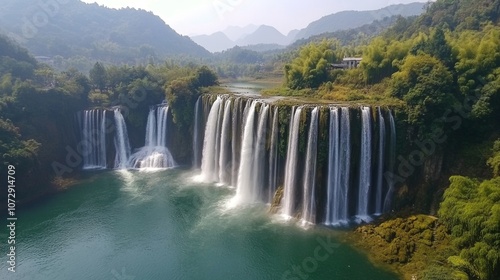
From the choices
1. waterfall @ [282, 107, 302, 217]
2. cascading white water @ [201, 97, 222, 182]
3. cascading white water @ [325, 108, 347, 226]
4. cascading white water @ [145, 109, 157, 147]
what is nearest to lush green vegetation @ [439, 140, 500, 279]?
cascading white water @ [325, 108, 347, 226]

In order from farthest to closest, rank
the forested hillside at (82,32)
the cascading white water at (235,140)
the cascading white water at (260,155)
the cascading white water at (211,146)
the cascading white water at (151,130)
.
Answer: the forested hillside at (82,32), the cascading white water at (151,130), the cascading white water at (211,146), the cascading white water at (235,140), the cascading white water at (260,155)

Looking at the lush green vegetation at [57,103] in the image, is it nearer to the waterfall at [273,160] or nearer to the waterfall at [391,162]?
the waterfall at [273,160]

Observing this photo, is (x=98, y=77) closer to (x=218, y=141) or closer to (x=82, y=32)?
(x=218, y=141)

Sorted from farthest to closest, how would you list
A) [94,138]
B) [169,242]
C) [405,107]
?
[94,138] → [405,107] → [169,242]

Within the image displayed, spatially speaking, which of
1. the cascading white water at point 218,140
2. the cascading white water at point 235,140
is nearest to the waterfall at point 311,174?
the cascading white water at point 235,140

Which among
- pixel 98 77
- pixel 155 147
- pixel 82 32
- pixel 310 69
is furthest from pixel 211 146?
pixel 82 32
